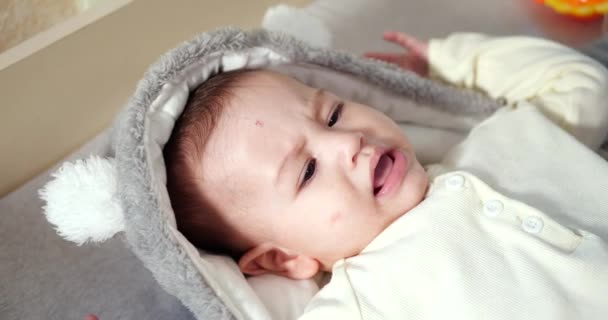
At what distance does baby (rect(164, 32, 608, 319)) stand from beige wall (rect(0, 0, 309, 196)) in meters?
0.29

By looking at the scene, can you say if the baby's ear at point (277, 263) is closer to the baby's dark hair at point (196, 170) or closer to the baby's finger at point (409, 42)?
the baby's dark hair at point (196, 170)

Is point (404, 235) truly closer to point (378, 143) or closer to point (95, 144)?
point (378, 143)

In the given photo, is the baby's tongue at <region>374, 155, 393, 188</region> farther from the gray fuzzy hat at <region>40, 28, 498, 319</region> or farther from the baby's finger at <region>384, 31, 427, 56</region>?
the baby's finger at <region>384, 31, 427, 56</region>

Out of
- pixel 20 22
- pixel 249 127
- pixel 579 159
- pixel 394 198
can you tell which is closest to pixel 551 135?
pixel 579 159

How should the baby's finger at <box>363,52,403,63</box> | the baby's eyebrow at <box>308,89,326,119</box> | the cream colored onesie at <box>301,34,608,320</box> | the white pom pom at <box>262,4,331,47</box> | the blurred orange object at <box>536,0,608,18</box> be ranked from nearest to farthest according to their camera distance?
the cream colored onesie at <box>301,34,608,320</box>, the baby's eyebrow at <box>308,89,326,119</box>, the white pom pom at <box>262,4,331,47</box>, the baby's finger at <box>363,52,403,63</box>, the blurred orange object at <box>536,0,608,18</box>

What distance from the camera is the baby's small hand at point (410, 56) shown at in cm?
132

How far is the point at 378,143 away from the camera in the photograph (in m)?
0.92

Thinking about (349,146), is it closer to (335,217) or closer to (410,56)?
(335,217)

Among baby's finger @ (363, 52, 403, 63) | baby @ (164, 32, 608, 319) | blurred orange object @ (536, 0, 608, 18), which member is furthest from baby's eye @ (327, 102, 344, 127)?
blurred orange object @ (536, 0, 608, 18)

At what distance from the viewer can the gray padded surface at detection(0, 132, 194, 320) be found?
0.98m

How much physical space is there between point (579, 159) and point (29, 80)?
0.86m

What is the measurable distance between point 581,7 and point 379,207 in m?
0.97

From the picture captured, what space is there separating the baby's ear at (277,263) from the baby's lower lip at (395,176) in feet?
0.49

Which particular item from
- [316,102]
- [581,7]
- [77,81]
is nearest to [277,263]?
[316,102]
